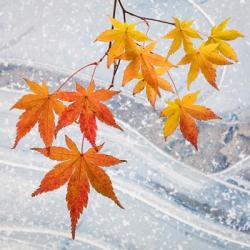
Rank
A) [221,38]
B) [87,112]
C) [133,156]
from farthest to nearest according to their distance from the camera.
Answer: [133,156] < [221,38] < [87,112]

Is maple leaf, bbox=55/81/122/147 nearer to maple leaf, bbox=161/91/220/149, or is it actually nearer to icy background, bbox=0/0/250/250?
maple leaf, bbox=161/91/220/149

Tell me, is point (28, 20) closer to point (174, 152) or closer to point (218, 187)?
point (174, 152)

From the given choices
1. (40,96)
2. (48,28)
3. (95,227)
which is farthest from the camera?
(48,28)

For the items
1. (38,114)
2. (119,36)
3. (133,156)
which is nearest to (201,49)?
A: (119,36)

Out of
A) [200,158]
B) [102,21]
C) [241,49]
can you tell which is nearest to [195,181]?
[200,158]

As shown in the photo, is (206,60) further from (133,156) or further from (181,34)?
(133,156)

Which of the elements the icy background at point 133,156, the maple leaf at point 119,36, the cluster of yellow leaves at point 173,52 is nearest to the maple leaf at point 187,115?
the cluster of yellow leaves at point 173,52
